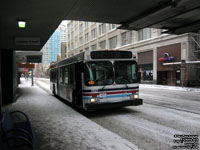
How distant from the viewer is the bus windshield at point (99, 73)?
824 cm

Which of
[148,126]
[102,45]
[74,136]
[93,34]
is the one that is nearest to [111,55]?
[148,126]

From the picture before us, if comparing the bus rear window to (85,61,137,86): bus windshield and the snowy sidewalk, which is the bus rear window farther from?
the snowy sidewalk

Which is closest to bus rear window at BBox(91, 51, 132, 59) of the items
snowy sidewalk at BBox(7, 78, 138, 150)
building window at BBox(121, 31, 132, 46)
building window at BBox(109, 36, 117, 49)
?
snowy sidewalk at BBox(7, 78, 138, 150)

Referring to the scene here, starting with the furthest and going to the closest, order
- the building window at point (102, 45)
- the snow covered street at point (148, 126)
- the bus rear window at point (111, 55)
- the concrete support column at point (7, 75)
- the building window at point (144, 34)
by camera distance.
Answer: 1. the building window at point (102, 45)
2. the building window at point (144, 34)
3. the concrete support column at point (7, 75)
4. the bus rear window at point (111, 55)
5. the snow covered street at point (148, 126)

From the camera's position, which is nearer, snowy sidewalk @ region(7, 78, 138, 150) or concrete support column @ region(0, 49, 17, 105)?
snowy sidewalk @ region(7, 78, 138, 150)

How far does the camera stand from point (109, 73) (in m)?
8.56

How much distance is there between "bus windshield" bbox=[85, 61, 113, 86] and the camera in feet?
27.0

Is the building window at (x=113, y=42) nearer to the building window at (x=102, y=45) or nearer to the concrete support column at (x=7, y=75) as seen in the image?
the building window at (x=102, y=45)

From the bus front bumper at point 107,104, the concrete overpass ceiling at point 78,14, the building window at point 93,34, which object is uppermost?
the building window at point 93,34

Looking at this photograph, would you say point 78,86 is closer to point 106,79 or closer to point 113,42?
point 106,79

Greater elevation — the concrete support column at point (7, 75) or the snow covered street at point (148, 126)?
the concrete support column at point (7, 75)

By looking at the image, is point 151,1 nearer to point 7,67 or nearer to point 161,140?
point 161,140

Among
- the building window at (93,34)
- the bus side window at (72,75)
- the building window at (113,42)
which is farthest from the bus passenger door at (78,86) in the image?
the building window at (93,34)

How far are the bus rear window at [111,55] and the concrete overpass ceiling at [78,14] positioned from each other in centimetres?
202
